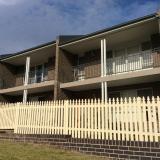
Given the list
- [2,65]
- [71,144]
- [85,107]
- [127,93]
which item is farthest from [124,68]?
[2,65]

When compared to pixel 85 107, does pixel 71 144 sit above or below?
below

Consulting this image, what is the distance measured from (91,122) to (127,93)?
24.1 feet

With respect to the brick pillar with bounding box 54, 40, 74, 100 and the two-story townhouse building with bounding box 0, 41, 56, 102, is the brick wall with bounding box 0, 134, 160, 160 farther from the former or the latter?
the two-story townhouse building with bounding box 0, 41, 56, 102

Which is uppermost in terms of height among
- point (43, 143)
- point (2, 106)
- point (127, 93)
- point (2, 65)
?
point (2, 65)

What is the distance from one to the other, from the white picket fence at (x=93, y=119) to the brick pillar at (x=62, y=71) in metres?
4.27

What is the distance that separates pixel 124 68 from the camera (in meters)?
17.9

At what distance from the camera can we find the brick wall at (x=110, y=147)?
881 cm

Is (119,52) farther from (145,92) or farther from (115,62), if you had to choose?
(145,92)

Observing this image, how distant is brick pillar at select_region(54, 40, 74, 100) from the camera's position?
18.0 metres

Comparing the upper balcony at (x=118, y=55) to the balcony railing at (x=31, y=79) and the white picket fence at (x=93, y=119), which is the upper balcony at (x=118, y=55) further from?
the white picket fence at (x=93, y=119)

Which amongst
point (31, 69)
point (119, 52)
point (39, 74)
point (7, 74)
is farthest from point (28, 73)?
point (119, 52)

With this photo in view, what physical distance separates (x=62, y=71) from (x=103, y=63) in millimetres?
3774

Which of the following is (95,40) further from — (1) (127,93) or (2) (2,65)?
(2) (2,65)

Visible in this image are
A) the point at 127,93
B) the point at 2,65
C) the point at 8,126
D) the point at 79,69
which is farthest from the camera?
the point at 2,65
